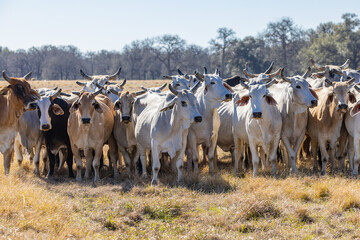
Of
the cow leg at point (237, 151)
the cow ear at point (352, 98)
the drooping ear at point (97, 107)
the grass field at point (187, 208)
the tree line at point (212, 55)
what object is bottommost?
the grass field at point (187, 208)

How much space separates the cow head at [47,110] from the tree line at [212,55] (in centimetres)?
3829

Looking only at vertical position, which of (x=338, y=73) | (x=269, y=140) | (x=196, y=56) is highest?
(x=196, y=56)

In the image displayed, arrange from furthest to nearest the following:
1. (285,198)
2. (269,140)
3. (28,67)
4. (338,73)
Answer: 1. (28,67)
2. (338,73)
3. (269,140)
4. (285,198)

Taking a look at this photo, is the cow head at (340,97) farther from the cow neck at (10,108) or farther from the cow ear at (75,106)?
the cow neck at (10,108)

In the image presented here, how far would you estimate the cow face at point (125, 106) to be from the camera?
1063 centimetres

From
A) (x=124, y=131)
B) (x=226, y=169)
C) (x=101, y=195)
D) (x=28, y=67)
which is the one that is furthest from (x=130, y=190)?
(x=28, y=67)

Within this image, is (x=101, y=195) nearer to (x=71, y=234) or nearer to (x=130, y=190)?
(x=130, y=190)

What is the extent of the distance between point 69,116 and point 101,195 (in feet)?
8.52

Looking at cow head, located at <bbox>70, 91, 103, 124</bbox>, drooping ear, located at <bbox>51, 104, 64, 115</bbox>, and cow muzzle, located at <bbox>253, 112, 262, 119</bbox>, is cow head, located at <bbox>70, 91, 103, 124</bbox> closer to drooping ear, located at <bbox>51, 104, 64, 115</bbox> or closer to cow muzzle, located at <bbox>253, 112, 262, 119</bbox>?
drooping ear, located at <bbox>51, 104, 64, 115</bbox>

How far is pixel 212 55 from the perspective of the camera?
68938 millimetres

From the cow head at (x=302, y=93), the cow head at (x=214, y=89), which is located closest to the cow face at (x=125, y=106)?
the cow head at (x=214, y=89)

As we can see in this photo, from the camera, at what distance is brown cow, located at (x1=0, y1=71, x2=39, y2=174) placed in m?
9.35

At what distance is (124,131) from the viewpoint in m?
11.2

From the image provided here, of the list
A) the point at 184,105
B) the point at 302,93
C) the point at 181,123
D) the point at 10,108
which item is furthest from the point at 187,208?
the point at 10,108
